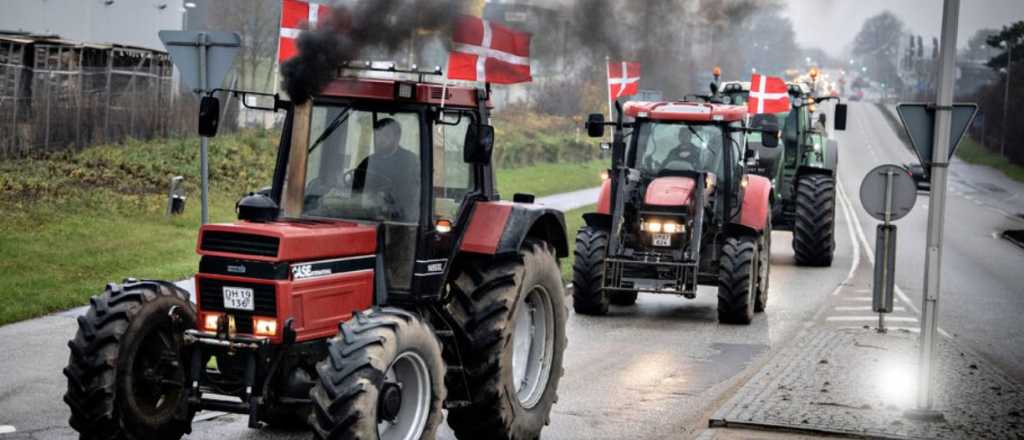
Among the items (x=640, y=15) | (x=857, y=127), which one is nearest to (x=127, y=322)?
(x=640, y=15)

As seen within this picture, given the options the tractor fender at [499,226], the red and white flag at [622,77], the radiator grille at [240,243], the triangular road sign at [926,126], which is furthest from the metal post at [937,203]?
the red and white flag at [622,77]

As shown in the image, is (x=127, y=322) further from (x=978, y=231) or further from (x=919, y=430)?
(x=978, y=231)

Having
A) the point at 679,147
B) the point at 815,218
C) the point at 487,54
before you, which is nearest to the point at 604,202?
the point at 679,147

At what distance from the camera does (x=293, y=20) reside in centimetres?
1009

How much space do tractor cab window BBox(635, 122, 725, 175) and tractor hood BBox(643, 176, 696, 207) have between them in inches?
19.2

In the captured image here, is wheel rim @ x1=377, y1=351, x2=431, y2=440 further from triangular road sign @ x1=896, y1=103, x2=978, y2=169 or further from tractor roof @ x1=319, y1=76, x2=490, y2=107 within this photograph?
triangular road sign @ x1=896, y1=103, x2=978, y2=169

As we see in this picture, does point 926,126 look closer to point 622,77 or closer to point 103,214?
point 622,77

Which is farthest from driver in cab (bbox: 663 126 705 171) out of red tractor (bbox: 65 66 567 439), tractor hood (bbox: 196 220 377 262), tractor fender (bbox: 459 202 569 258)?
tractor hood (bbox: 196 220 377 262)

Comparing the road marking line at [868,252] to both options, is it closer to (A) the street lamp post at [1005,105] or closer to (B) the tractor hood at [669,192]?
(B) the tractor hood at [669,192]

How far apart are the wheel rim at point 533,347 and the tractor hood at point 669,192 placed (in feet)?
23.6

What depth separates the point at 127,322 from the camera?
8609 millimetres

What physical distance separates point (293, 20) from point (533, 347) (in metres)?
3.08

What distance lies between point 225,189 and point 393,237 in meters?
19.6

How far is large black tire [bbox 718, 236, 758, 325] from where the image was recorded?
17438mm
